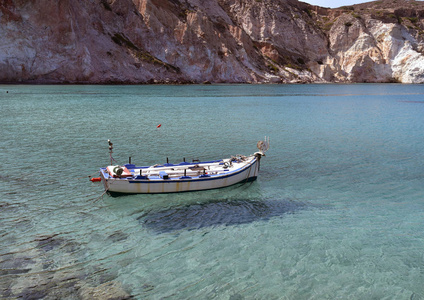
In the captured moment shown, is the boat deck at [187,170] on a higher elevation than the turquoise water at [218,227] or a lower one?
higher

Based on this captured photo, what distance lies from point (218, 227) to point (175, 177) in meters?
4.03

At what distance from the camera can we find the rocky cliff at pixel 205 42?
8538cm

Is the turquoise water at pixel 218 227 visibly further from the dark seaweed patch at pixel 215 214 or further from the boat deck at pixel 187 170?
the boat deck at pixel 187 170

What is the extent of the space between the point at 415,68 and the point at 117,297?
155 meters

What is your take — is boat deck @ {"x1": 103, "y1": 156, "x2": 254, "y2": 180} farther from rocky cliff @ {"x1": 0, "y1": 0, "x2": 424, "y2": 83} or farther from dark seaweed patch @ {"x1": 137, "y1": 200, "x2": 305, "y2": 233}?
rocky cliff @ {"x1": 0, "y1": 0, "x2": 424, "y2": 83}

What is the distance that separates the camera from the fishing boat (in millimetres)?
15336

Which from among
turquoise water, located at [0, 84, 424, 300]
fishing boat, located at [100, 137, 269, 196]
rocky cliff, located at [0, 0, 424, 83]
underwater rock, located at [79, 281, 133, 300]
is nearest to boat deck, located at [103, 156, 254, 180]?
→ fishing boat, located at [100, 137, 269, 196]

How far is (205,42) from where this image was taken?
114562 mm

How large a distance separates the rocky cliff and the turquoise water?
229 feet

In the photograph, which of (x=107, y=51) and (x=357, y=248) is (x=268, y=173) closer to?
(x=357, y=248)

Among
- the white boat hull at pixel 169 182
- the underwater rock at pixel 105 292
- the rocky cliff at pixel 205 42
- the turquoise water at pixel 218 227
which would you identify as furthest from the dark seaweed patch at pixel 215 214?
the rocky cliff at pixel 205 42

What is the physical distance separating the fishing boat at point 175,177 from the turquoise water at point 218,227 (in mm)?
A: 393

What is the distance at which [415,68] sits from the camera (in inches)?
5443

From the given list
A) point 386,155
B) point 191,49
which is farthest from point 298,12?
point 386,155
